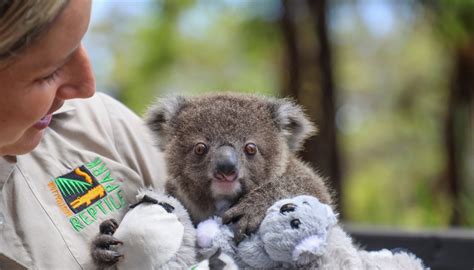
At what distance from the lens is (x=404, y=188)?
10.3m

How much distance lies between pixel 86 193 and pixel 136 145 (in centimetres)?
37

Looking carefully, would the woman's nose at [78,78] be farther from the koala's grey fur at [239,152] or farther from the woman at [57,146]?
the koala's grey fur at [239,152]

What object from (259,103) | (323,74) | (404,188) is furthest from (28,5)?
(404,188)

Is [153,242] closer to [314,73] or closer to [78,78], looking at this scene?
[78,78]

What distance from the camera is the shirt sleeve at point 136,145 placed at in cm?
241

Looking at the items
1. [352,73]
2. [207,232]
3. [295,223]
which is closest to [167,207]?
[207,232]

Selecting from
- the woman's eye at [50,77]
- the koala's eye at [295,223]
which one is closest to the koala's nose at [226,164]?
the koala's eye at [295,223]

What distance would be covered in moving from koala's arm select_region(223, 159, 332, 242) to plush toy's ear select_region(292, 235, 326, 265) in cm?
14

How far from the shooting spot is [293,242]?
1712 millimetres

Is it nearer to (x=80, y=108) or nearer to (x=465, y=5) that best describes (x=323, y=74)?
(x=465, y=5)

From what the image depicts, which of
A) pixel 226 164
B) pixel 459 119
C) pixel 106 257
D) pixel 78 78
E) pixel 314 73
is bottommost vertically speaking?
pixel 459 119

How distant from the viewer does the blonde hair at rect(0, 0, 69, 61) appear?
138 cm

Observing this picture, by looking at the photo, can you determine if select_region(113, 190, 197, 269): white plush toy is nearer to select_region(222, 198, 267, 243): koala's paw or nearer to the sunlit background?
select_region(222, 198, 267, 243): koala's paw

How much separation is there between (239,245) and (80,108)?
88cm
